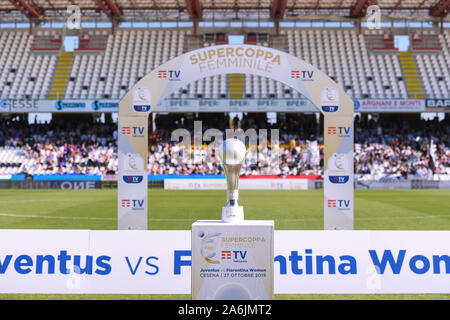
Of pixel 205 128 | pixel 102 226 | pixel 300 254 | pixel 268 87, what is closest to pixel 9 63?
pixel 205 128

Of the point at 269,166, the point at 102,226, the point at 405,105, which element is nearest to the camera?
the point at 102,226

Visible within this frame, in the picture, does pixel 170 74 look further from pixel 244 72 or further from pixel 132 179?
pixel 132 179

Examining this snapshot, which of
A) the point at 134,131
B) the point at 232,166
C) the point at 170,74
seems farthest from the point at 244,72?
the point at 232,166

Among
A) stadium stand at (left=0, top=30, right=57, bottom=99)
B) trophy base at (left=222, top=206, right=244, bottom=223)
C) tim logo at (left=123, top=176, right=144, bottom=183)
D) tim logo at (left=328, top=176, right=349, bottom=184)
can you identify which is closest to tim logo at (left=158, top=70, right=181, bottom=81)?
tim logo at (left=123, top=176, right=144, bottom=183)

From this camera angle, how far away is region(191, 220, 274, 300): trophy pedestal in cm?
449

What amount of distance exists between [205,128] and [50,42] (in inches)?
689

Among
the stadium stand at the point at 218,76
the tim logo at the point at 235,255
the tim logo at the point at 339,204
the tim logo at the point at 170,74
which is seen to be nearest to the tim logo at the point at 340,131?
the tim logo at the point at 339,204

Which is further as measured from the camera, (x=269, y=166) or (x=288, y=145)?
(x=288, y=145)

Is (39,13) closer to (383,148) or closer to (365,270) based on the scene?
(383,148)

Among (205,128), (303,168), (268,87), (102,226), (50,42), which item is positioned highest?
(50,42)

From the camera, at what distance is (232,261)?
Answer: 4.52 metres

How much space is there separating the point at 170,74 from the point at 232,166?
6736mm

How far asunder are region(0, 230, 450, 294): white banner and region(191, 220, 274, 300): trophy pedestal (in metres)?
2.58

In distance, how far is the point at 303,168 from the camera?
37.6m
